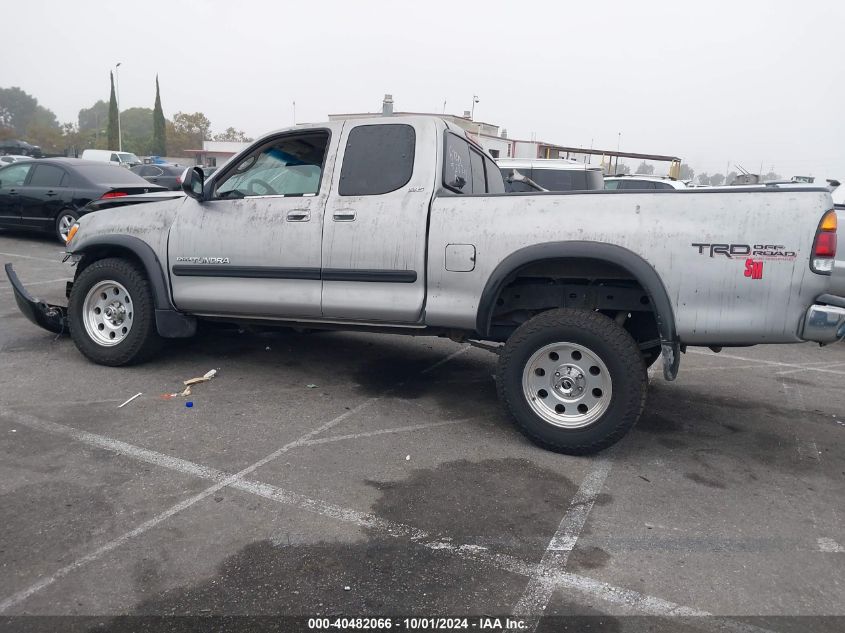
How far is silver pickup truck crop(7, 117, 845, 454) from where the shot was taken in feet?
12.2

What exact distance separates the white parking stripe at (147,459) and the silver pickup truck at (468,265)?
0.94 meters

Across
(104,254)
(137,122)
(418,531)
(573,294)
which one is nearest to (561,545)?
(418,531)

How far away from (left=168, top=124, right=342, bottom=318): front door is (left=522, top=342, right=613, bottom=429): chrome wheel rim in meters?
1.69

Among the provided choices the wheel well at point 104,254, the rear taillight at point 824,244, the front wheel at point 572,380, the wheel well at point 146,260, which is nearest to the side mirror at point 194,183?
the wheel well at point 146,260

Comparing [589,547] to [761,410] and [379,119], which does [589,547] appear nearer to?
[761,410]

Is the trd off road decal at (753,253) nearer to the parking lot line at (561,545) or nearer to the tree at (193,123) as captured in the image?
the parking lot line at (561,545)

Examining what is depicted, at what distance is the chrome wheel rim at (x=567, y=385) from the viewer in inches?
162

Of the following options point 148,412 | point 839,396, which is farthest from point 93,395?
point 839,396

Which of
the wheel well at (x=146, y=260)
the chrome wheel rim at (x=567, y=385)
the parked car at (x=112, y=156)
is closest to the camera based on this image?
the chrome wheel rim at (x=567, y=385)

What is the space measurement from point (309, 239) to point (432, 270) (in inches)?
38.5

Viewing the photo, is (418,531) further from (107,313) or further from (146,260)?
(107,313)

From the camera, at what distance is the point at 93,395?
4.98 meters

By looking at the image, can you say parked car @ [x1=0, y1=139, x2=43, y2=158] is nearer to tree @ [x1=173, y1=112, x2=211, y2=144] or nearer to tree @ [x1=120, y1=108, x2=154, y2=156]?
tree @ [x1=173, y1=112, x2=211, y2=144]

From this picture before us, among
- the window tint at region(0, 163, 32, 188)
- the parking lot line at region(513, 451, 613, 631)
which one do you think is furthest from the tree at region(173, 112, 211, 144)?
the parking lot line at region(513, 451, 613, 631)
